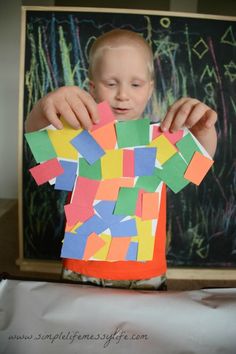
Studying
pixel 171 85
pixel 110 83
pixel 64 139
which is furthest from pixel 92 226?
pixel 171 85

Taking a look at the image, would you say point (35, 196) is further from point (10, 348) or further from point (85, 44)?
point (10, 348)

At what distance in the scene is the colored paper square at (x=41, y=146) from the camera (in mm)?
469

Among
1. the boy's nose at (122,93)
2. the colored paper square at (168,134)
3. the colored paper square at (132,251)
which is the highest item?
the boy's nose at (122,93)

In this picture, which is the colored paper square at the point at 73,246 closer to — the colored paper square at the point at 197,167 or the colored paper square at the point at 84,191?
the colored paper square at the point at 84,191

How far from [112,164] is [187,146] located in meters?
0.12

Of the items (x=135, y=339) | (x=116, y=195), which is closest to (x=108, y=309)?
(x=135, y=339)

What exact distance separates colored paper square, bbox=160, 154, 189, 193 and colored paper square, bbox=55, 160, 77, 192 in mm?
138

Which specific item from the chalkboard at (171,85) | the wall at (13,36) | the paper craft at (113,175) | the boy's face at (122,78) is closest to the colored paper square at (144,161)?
the paper craft at (113,175)

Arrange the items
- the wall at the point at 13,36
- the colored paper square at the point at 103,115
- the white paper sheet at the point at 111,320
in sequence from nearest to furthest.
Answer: the white paper sheet at the point at 111,320
the colored paper square at the point at 103,115
the wall at the point at 13,36

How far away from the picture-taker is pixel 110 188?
50 cm

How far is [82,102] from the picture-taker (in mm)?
461

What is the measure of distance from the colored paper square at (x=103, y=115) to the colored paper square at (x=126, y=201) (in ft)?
0.34

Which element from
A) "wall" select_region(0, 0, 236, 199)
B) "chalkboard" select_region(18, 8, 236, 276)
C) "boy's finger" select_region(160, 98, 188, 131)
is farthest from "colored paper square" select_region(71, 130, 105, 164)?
"wall" select_region(0, 0, 236, 199)

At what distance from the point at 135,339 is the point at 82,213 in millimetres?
194
